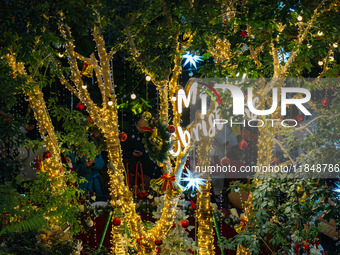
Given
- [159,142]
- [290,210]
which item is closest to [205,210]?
[159,142]

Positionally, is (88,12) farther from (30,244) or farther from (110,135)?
(30,244)

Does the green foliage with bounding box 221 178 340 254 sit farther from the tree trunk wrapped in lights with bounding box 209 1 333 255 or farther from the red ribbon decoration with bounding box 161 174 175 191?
the red ribbon decoration with bounding box 161 174 175 191

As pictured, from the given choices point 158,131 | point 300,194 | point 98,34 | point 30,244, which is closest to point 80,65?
point 98,34

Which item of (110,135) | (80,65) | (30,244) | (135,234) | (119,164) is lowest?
(135,234)

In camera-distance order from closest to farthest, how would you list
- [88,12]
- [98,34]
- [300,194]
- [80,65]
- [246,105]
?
[88,12] → [300,194] → [98,34] → [246,105] → [80,65]

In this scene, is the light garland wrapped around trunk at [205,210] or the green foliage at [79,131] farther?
the light garland wrapped around trunk at [205,210]

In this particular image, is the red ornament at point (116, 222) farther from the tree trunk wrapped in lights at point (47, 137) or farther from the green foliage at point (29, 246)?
the green foliage at point (29, 246)

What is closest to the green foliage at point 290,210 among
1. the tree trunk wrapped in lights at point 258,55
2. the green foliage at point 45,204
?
the tree trunk wrapped in lights at point 258,55

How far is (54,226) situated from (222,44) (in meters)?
3.39

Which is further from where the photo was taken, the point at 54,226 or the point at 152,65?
the point at 54,226

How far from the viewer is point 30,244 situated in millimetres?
5176

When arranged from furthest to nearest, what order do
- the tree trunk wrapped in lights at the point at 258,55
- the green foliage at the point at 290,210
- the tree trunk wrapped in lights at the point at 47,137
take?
the tree trunk wrapped in lights at the point at 47,137 → the tree trunk wrapped in lights at the point at 258,55 → the green foliage at the point at 290,210

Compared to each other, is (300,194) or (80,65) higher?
(80,65)

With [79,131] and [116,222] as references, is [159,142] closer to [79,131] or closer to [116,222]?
[79,131]
